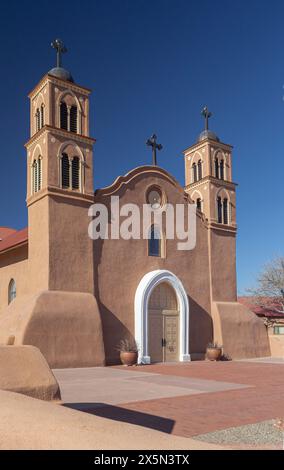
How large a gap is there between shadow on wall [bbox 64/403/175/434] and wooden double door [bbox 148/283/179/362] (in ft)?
41.4

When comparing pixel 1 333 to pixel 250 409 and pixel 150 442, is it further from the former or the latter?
pixel 150 442

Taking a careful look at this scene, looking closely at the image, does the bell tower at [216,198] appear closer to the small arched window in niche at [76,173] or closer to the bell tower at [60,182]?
the bell tower at [60,182]

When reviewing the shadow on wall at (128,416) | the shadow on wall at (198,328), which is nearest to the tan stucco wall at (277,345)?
the shadow on wall at (198,328)

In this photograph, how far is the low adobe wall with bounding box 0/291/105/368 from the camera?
18.6 meters

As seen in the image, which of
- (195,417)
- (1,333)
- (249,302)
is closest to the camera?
(195,417)

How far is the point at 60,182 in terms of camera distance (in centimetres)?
2080

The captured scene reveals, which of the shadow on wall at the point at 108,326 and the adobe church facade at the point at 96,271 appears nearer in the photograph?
the adobe church facade at the point at 96,271

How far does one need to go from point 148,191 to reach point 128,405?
14858 millimetres

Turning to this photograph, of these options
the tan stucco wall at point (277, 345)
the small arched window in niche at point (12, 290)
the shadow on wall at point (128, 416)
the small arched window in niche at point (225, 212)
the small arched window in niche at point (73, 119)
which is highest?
the small arched window in niche at point (73, 119)

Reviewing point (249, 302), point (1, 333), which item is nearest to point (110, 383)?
point (1, 333)

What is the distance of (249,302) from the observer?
129 ft

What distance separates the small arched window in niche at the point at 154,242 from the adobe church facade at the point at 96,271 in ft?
0.24

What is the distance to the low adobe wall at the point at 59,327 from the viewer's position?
18.6m

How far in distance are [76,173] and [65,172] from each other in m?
0.56
